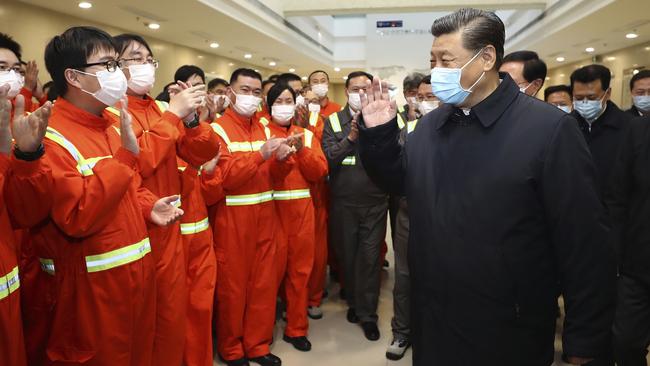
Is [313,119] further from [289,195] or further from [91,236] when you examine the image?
[91,236]

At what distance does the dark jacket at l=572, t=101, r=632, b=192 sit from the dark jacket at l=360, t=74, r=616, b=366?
1.91m

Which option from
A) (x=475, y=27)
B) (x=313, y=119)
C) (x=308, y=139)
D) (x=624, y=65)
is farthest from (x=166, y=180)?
(x=624, y=65)

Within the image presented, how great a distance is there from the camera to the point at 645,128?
2158 mm

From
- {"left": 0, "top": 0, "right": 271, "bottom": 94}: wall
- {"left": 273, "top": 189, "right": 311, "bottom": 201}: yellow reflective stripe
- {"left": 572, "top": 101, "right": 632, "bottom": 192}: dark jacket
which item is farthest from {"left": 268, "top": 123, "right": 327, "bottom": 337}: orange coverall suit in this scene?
{"left": 0, "top": 0, "right": 271, "bottom": 94}: wall

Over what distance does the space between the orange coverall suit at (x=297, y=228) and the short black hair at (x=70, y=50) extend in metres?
1.54

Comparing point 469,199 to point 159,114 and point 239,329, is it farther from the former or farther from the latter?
point 239,329

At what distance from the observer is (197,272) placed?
8.10 ft

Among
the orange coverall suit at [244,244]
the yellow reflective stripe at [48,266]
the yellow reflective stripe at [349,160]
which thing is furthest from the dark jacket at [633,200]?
the yellow reflective stripe at [48,266]

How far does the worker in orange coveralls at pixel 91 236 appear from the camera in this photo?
1.61 metres

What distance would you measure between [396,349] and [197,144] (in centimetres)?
183

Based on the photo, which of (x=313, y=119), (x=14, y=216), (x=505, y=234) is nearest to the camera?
(x=505, y=234)

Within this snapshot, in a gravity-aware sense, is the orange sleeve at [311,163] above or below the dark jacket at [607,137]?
below

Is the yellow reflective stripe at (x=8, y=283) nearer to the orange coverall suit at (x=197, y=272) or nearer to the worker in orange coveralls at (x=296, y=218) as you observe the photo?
the orange coverall suit at (x=197, y=272)

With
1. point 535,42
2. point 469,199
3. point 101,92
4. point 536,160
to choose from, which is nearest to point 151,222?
point 101,92
